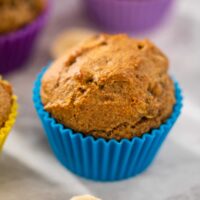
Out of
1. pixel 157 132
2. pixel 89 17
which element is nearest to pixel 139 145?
pixel 157 132

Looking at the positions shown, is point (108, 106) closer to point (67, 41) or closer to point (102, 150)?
point (102, 150)

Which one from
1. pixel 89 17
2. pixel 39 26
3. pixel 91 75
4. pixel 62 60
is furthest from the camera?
pixel 89 17

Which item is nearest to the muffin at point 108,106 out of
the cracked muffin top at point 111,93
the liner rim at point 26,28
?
the cracked muffin top at point 111,93

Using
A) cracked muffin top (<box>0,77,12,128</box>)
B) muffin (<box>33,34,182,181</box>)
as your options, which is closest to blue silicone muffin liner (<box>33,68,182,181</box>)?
muffin (<box>33,34,182,181</box>)

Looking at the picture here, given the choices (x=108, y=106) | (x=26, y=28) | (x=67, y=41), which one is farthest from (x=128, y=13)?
(x=108, y=106)

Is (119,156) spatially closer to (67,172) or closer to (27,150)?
(67,172)

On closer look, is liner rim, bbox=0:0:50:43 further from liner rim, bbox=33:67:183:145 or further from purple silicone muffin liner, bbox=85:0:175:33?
liner rim, bbox=33:67:183:145
